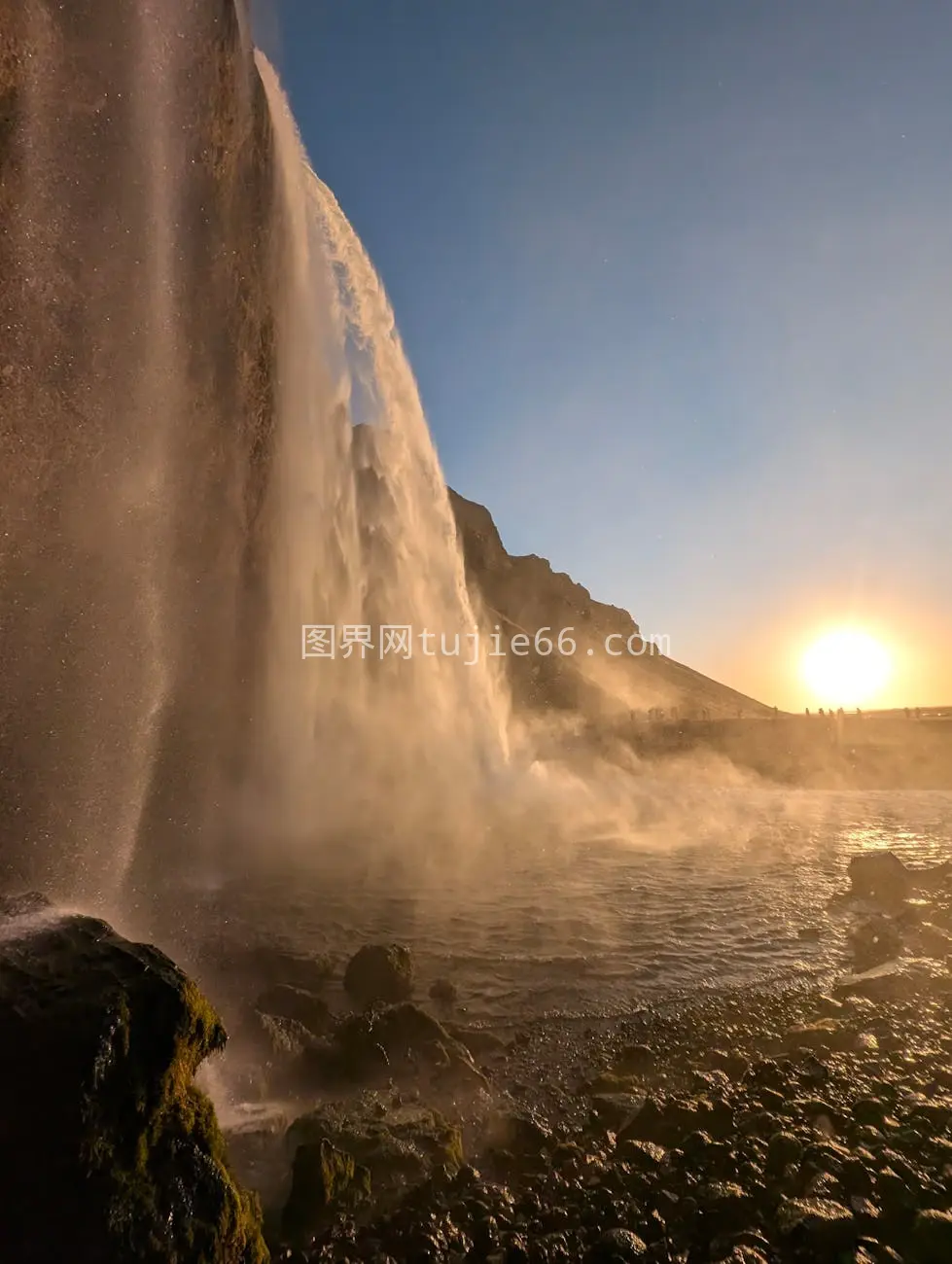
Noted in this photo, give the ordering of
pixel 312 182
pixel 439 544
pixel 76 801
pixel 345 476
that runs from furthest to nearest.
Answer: pixel 439 544 → pixel 345 476 → pixel 312 182 → pixel 76 801

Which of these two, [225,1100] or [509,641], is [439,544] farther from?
[509,641]

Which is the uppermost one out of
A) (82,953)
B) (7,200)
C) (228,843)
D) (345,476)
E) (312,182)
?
(312,182)

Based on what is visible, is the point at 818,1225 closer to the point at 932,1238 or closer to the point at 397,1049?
the point at 932,1238

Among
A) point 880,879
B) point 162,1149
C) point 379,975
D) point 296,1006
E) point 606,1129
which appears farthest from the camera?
point 880,879

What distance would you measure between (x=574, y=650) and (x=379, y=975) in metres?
92.1

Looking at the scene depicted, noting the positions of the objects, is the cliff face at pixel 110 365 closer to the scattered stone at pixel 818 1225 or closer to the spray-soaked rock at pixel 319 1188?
the spray-soaked rock at pixel 319 1188

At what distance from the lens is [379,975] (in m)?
8.65

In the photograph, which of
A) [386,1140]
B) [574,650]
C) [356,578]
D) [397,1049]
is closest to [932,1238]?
[386,1140]

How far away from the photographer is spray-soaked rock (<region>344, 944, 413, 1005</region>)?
27.9 ft

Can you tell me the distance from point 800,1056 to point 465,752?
22.8m

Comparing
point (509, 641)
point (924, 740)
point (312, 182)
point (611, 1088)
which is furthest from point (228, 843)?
point (509, 641)

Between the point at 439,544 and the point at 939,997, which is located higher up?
the point at 439,544

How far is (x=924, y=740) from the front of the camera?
3809 cm

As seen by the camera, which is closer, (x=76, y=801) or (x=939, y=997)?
(x=939, y=997)
